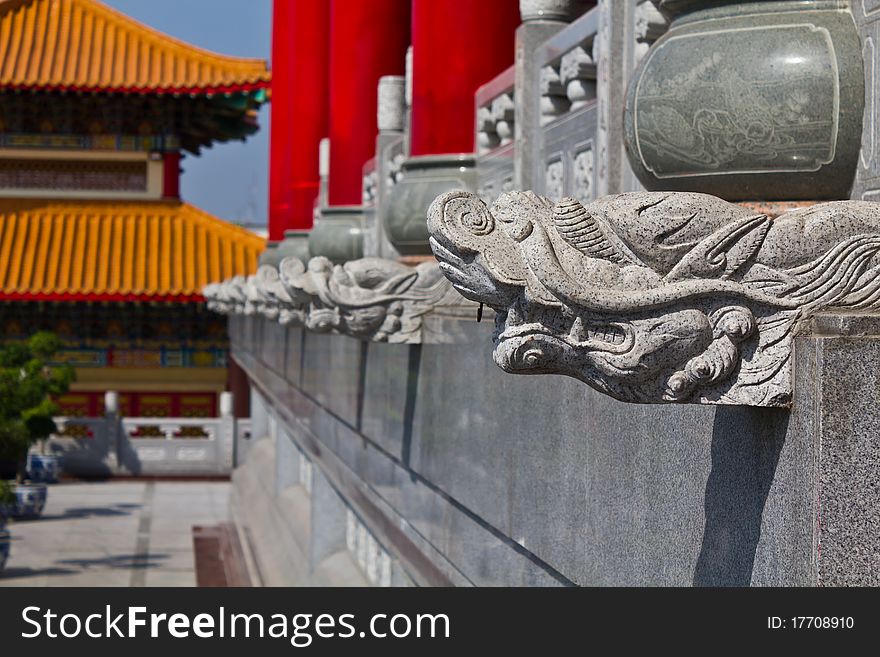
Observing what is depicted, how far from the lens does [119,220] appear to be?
2561 centimetres

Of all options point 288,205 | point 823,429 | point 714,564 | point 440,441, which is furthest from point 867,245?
point 288,205

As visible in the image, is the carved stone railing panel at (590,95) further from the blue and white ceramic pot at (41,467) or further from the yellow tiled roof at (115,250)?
the yellow tiled roof at (115,250)

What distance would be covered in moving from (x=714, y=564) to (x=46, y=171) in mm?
24180

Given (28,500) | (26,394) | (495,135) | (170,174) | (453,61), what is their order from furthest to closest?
(170,174), (28,500), (26,394), (453,61), (495,135)

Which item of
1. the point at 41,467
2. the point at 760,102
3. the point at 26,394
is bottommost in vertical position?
the point at 41,467

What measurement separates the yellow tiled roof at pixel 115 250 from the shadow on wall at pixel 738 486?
71.5 ft

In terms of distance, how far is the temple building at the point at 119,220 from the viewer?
24812 millimetres

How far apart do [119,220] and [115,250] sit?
31.1 inches

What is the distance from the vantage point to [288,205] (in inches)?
584

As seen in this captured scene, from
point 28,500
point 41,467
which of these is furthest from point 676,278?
point 41,467

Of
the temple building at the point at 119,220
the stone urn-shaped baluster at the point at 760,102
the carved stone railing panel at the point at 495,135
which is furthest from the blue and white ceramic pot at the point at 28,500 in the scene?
the stone urn-shaped baluster at the point at 760,102

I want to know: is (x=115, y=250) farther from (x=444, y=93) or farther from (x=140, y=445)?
(x=444, y=93)

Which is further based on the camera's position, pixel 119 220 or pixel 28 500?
pixel 119 220

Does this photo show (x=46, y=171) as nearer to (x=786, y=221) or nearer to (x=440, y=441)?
(x=440, y=441)
